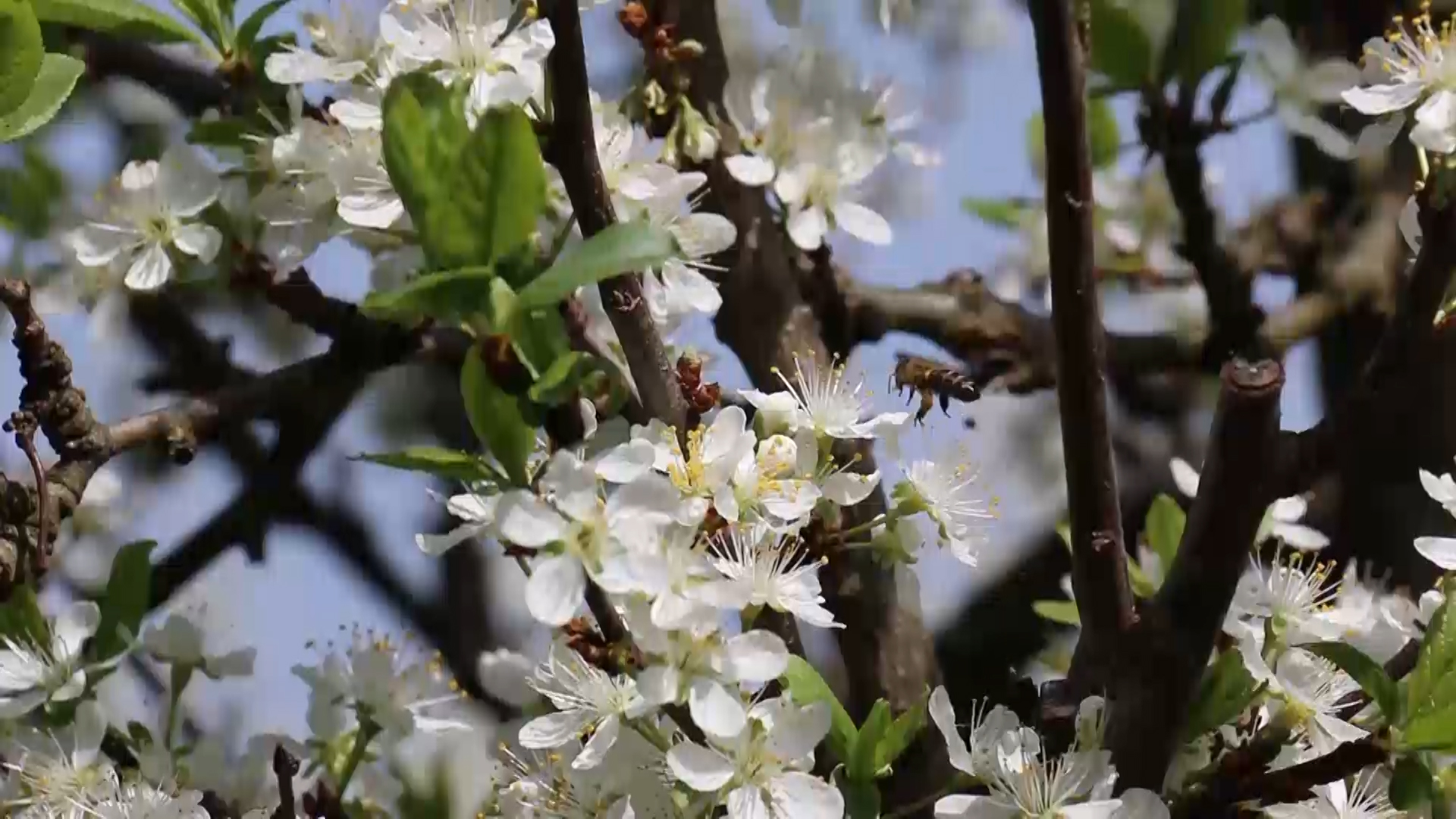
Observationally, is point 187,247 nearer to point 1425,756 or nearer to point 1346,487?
point 1425,756

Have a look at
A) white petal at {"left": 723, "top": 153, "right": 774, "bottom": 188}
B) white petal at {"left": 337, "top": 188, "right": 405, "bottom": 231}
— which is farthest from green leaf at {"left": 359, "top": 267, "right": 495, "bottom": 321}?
white petal at {"left": 723, "top": 153, "right": 774, "bottom": 188}

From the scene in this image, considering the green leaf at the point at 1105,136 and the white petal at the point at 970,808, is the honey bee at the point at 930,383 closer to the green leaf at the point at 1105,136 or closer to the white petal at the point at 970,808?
the white petal at the point at 970,808

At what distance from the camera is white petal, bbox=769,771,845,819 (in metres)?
0.48

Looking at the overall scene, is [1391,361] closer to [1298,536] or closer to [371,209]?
[1298,536]

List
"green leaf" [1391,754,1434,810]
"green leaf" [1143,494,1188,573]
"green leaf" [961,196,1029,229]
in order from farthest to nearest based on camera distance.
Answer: "green leaf" [961,196,1029,229] → "green leaf" [1143,494,1188,573] → "green leaf" [1391,754,1434,810]

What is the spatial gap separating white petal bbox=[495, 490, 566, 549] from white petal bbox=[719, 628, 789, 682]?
0.08m

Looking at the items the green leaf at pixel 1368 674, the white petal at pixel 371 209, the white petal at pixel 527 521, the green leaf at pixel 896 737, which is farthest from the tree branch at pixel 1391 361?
the white petal at pixel 371 209

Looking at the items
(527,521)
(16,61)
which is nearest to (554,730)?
(527,521)

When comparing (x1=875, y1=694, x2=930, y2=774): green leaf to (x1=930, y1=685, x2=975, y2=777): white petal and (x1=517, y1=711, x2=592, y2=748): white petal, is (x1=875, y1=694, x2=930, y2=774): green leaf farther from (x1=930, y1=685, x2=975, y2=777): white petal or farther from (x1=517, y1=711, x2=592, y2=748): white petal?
(x1=517, y1=711, x2=592, y2=748): white petal

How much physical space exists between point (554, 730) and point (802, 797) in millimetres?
106

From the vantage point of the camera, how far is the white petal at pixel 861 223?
78 centimetres

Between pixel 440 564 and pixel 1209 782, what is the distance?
2.82 feet

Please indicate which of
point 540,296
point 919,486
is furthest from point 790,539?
point 540,296

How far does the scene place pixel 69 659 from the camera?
2.13ft
